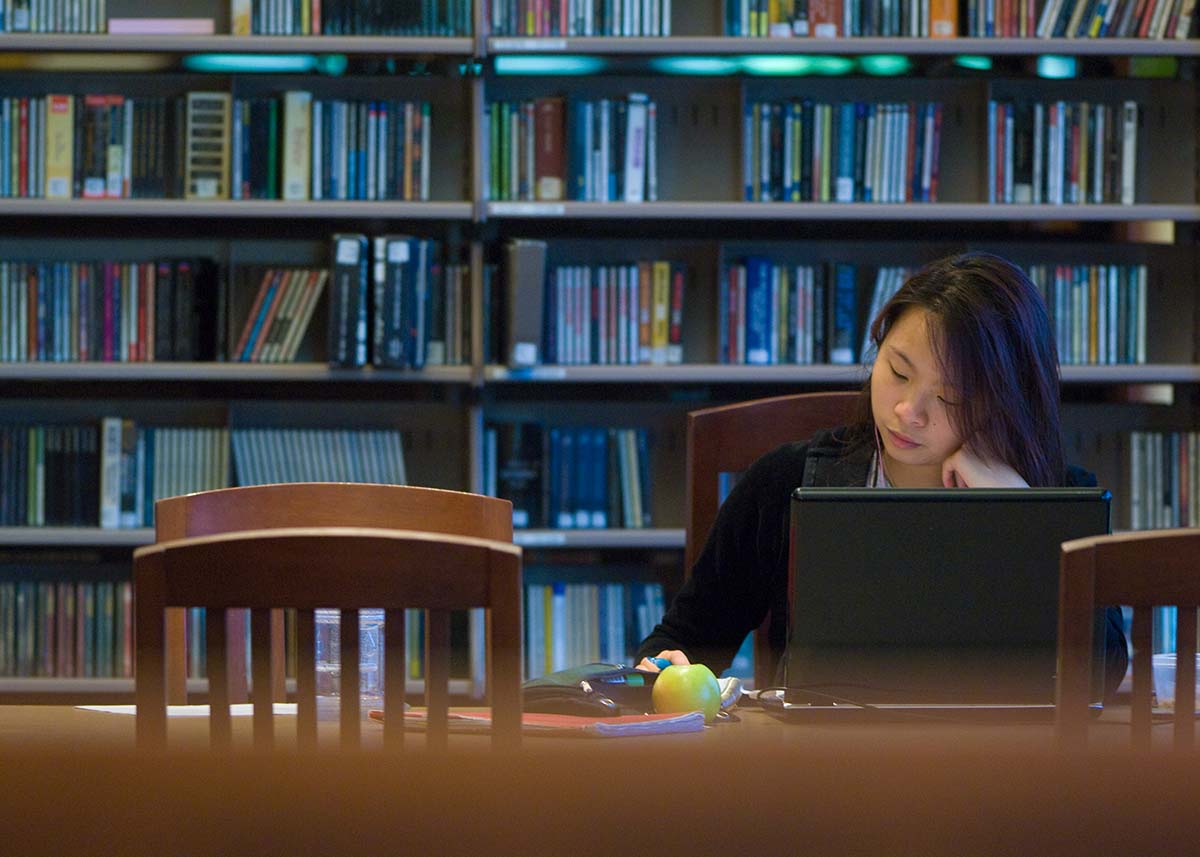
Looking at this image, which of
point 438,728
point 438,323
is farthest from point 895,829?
point 438,323

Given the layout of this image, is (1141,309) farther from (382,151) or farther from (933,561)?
(933,561)

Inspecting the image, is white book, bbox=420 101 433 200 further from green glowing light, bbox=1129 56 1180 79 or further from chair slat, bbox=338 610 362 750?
chair slat, bbox=338 610 362 750

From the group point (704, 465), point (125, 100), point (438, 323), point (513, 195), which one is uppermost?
point (125, 100)

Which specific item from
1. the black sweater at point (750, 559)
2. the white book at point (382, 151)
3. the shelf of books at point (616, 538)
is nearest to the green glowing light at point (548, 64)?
the white book at point (382, 151)

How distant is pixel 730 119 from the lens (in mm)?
3215

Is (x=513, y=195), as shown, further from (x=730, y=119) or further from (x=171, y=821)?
(x=171, y=821)

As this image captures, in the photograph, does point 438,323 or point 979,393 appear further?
point 438,323

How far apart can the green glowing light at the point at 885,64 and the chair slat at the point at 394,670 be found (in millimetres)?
2364

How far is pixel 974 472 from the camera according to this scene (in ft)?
5.02

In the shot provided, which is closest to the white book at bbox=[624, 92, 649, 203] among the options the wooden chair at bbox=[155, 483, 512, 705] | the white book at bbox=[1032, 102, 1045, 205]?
the white book at bbox=[1032, 102, 1045, 205]

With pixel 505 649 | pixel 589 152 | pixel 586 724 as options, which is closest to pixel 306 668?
pixel 505 649

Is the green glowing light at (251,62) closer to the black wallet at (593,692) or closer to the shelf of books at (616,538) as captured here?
the shelf of books at (616,538)

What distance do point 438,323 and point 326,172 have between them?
405 millimetres

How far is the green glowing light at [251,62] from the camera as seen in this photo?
295cm
